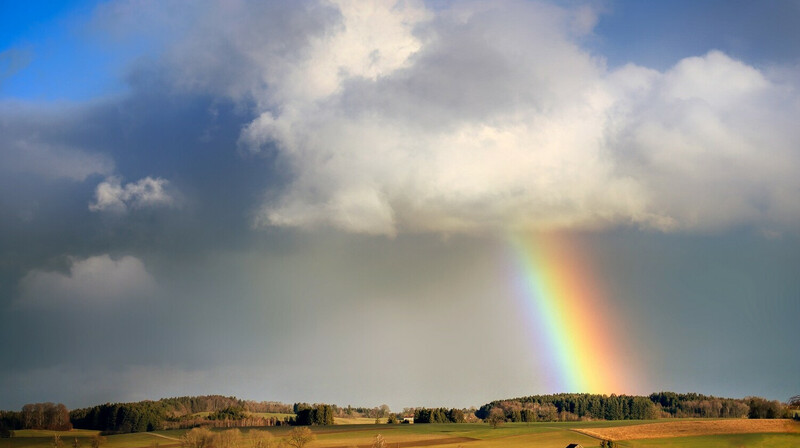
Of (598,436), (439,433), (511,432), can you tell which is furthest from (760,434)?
(439,433)

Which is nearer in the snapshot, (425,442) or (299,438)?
(299,438)

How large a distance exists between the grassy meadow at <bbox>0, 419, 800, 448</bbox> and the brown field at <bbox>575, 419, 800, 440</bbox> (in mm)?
1049

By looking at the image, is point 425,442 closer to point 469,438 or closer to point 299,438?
point 469,438

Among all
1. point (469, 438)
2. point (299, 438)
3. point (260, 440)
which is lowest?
point (469, 438)

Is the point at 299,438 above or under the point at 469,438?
above

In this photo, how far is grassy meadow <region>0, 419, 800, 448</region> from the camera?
5349 inches

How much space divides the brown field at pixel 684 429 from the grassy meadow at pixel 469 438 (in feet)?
3.44

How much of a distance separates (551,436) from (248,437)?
7021cm

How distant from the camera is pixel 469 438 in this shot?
16575cm

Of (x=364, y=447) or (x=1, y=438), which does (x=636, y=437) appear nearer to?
(x=364, y=447)

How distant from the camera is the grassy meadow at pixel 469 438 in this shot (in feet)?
446

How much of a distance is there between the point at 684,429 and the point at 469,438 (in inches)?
1907

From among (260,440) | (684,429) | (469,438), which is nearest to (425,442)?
(469,438)

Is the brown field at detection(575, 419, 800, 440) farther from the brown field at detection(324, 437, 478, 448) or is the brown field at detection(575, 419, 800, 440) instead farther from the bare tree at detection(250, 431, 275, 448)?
the bare tree at detection(250, 431, 275, 448)
